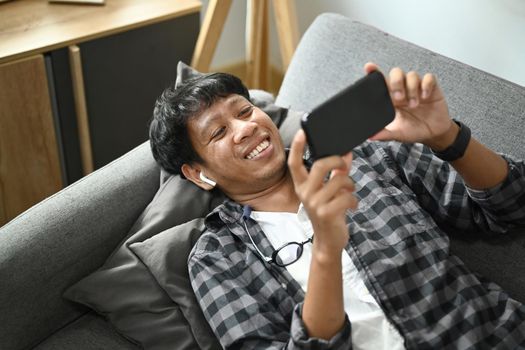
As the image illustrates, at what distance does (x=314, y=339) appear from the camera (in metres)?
1.19

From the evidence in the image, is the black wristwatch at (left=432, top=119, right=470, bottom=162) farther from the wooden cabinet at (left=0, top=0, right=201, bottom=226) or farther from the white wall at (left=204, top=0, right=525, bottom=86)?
the wooden cabinet at (left=0, top=0, right=201, bottom=226)

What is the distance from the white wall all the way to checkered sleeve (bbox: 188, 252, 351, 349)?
4.11 ft

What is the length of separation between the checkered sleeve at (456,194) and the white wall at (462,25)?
801 mm

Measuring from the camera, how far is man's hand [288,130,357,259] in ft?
3.43

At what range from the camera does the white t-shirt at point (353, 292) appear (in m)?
1.35

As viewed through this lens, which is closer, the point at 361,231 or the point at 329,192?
the point at 329,192

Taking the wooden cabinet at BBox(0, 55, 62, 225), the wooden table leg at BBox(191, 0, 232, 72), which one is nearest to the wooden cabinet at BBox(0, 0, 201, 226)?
the wooden cabinet at BBox(0, 55, 62, 225)

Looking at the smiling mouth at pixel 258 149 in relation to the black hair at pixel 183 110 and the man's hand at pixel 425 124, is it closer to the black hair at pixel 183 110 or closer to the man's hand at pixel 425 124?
the black hair at pixel 183 110

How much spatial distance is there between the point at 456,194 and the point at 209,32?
3.93ft

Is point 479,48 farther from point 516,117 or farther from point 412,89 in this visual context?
point 412,89

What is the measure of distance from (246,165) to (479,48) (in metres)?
1.17

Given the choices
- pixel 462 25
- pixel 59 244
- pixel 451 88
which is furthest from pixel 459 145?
pixel 462 25

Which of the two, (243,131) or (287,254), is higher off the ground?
(243,131)

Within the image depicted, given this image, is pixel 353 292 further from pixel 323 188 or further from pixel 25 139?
pixel 25 139
